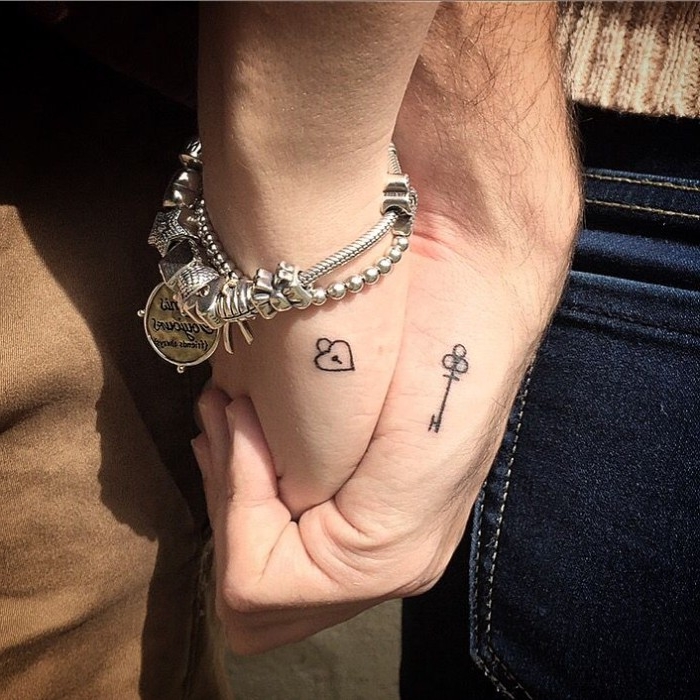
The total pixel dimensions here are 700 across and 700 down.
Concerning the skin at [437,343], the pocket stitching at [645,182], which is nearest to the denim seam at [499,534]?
the skin at [437,343]

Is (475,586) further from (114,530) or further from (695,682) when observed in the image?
(114,530)

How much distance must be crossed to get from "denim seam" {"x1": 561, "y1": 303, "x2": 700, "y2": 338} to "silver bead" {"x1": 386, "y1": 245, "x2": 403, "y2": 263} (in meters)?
0.30

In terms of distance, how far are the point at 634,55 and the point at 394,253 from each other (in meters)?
0.35

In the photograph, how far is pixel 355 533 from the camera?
0.66 metres

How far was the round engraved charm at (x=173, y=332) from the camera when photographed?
2.17 ft

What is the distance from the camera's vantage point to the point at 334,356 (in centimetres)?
60

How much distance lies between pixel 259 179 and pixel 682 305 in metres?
0.50

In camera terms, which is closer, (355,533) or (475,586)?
(355,533)

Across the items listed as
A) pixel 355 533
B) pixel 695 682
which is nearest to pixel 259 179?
pixel 355 533

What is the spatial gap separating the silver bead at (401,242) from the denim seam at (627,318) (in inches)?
11.7

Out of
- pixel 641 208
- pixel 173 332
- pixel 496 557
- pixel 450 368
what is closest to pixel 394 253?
pixel 450 368

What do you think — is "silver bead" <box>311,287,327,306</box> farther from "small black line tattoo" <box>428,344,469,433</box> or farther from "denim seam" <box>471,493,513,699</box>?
"denim seam" <box>471,493,513,699</box>

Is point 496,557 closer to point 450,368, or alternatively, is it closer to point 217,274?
point 450,368

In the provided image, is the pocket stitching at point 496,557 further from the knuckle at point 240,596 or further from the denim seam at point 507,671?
the knuckle at point 240,596
